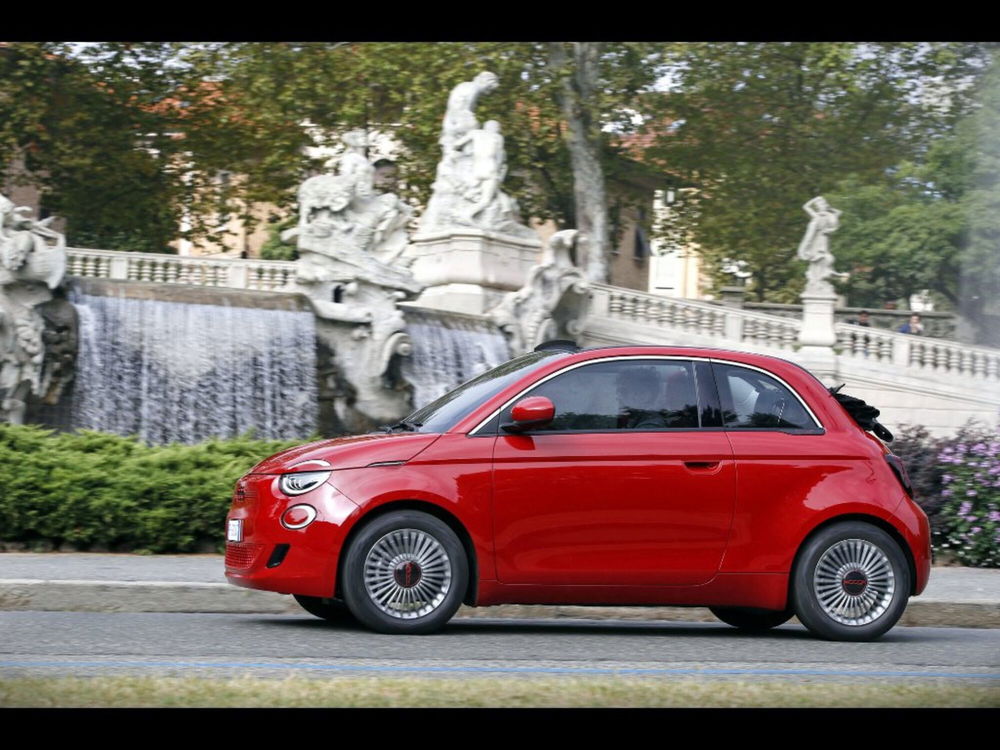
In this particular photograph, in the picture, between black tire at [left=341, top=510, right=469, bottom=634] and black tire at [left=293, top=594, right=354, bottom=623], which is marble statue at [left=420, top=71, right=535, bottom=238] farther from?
black tire at [left=341, top=510, right=469, bottom=634]

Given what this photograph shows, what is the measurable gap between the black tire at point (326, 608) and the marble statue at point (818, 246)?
2694cm

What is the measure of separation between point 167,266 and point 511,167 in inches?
515

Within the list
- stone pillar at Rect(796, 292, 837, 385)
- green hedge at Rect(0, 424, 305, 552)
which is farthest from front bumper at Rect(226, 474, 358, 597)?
stone pillar at Rect(796, 292, 837, 385)

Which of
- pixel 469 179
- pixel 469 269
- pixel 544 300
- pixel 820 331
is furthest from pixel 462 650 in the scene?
pixel 820 331

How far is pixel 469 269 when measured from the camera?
100ft

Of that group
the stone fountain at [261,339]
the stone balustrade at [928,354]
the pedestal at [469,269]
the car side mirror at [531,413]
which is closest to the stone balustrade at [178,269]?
the pedestal at [469,269]

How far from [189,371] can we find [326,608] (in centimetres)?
1432

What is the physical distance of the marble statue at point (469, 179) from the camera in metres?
31.2

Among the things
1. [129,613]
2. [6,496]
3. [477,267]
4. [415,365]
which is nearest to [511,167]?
[477,267]

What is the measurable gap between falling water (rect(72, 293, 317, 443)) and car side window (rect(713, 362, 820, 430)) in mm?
14820

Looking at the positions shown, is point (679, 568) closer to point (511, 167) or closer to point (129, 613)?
point (129, 613)

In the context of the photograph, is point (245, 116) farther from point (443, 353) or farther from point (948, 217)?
point (443, 353)

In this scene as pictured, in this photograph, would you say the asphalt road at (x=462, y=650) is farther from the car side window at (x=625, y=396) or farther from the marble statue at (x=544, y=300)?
the marble statue at (x=544, y=300)

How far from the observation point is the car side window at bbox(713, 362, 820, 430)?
948 centimetres
